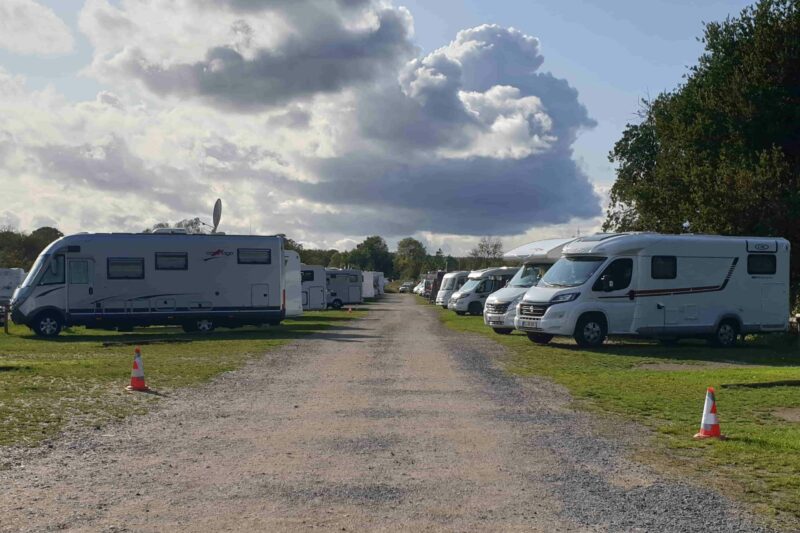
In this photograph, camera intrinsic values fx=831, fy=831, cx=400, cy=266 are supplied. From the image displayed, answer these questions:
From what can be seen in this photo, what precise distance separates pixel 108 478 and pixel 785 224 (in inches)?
954

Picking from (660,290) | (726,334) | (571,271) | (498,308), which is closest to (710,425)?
(571,271)

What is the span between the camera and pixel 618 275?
21.4 metres

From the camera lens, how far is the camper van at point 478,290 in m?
39.8

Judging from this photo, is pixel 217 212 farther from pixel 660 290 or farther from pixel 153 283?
pixel 660 290

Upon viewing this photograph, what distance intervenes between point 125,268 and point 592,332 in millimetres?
14694

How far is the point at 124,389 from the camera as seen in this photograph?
12477 millimetres

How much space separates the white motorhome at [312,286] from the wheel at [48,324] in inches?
795

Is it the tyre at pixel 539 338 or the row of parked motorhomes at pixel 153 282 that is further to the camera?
the row of parked motorhomes at pixel 153 282

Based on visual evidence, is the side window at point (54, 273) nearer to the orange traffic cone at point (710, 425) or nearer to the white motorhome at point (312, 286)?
the white motorhome at point (312, 286)

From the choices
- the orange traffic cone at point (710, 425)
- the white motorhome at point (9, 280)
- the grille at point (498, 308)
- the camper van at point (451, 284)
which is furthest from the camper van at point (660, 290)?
the white motorhome at point (9, 280)

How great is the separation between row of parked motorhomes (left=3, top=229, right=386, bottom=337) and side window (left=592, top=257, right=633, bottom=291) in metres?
11.6

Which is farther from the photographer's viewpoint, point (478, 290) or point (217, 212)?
point (478, 290)

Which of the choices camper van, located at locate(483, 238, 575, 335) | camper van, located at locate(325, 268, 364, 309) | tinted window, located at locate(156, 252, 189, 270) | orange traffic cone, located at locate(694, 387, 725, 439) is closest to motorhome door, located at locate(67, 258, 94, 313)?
tinted window, located at locate(156, 252, 189, 270)

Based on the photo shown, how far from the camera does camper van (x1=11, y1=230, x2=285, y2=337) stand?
25766 millimetres
